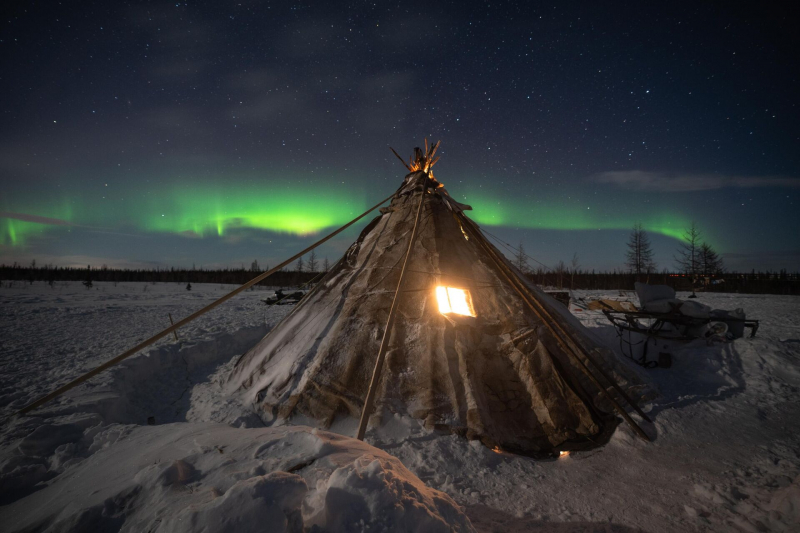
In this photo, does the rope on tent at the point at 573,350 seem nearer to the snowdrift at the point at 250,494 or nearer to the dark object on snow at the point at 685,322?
the dark object on snow at the point at 685,322

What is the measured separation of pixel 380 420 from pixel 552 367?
223cm

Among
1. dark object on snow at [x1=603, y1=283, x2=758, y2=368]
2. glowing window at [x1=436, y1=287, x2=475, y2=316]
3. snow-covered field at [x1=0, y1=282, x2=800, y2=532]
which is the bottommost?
snow-covered field at [x1=0, y1=282, x2=800, y2=532]

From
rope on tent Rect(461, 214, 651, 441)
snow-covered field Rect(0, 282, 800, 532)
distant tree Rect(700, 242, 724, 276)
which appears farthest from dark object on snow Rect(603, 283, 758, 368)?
distant tree Rect(700, 242, 724, 276)

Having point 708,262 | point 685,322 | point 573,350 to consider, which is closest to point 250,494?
point 573,350

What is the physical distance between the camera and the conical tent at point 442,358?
355 centimetres

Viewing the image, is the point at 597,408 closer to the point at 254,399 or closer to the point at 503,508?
the point at 503,508

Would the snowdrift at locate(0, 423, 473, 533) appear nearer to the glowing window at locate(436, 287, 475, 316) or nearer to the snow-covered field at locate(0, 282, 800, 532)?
the snow-covered field at locate(0, 282, 800, 532)

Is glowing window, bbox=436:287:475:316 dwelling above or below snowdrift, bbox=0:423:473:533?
above

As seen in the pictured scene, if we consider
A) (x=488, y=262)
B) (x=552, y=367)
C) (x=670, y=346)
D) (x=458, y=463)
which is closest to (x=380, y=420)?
(x=458, y=463)

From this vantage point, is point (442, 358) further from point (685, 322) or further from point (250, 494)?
point (685, 322)

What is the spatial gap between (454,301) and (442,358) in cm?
105

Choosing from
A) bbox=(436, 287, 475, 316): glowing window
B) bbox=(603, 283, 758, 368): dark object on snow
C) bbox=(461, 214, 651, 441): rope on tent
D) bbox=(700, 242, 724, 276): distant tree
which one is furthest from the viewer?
bbox=(700, 242, 724, 276): distant tree

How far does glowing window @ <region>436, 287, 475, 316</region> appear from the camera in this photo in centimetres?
448

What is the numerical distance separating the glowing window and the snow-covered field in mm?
1699
